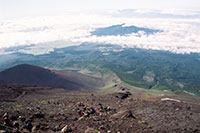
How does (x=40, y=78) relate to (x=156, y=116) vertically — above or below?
below

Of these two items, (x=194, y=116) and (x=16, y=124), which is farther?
(x=194, y=116)

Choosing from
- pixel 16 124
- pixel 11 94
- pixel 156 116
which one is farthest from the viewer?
pixel 11 94

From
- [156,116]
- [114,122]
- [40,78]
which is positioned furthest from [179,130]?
[40,78]

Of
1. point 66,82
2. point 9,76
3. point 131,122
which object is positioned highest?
point 131,122

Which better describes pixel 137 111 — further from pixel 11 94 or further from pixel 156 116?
pixel 11 94

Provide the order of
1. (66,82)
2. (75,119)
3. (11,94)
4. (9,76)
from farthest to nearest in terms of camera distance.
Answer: (66,82) → (9,76) → (11,94) → (75,119)

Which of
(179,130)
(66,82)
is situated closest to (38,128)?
(179,130)
